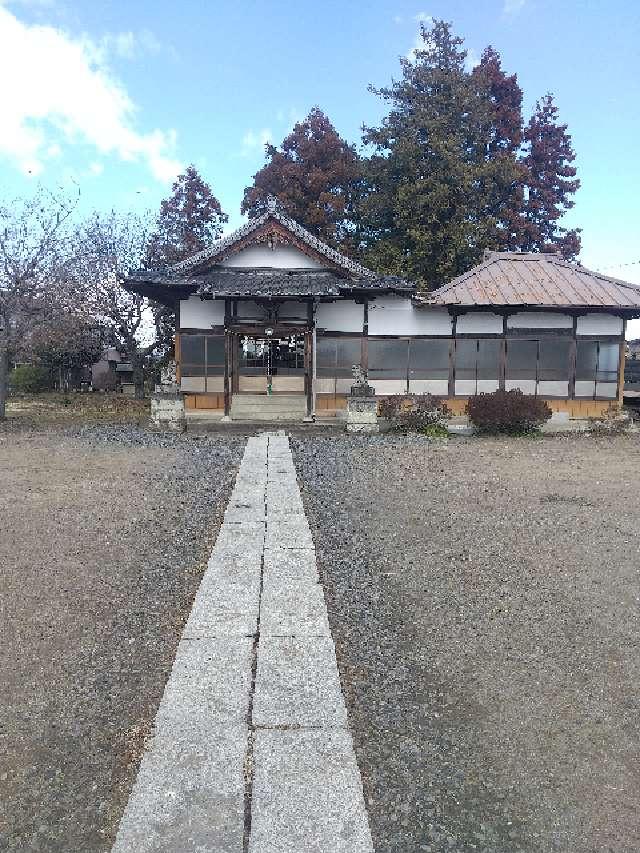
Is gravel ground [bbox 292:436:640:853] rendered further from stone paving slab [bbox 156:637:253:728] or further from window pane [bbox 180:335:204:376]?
window pane [bbox 180:335:204:376]

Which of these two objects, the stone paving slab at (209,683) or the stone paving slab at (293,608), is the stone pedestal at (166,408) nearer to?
the stone paving slab at (293,608)

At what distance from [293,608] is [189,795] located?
1686mm

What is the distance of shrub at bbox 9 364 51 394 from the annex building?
12.8 m

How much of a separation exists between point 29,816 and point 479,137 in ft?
91.0

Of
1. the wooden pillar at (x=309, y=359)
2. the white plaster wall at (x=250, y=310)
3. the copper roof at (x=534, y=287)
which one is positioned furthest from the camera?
the copper roof at (x=534, y=287)

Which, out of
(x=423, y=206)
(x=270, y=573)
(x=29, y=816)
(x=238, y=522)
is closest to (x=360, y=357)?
(x=423, y=206)

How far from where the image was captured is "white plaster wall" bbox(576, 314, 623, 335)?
55.8 ft

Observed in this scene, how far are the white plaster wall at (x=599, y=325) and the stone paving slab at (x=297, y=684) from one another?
1633 centimetres

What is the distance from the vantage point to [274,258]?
639 inches

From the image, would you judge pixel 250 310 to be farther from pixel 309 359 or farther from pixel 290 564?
pixel 290 564

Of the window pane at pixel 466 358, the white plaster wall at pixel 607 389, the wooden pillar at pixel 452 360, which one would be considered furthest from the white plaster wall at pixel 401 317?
the white plaster wall at pixel 607 389

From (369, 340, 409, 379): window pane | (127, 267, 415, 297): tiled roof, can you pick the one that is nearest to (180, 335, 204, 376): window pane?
(127, 267, 415, 297): tiled roof

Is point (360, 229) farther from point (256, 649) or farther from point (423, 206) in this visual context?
point (256, 649)

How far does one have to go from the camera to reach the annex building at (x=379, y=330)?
15.7m
